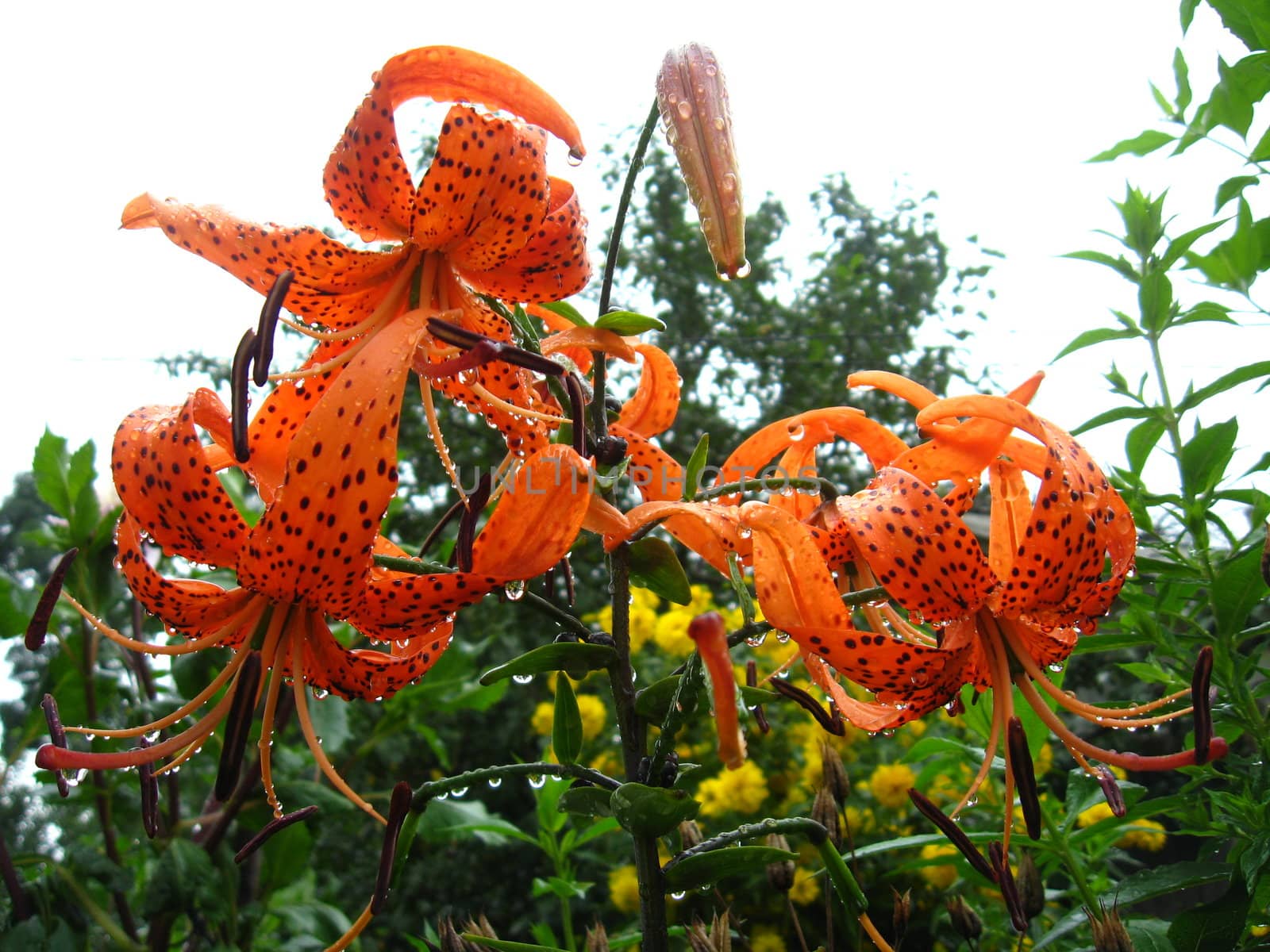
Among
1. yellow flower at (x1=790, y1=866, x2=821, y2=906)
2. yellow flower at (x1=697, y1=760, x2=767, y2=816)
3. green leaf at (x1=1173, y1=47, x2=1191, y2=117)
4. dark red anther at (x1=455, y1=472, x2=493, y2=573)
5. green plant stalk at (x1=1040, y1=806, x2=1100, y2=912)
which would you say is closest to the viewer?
dark red anther at (x1=455, y1=472, x2=493, y2=573)

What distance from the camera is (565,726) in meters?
0.94

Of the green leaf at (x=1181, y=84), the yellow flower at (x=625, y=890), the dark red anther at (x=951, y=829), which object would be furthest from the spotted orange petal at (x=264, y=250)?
the yellow flower at (x=625, y=890)

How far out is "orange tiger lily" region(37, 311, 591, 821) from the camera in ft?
2.36

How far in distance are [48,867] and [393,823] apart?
3.95 ft

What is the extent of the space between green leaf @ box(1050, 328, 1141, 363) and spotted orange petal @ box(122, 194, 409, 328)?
845 millimetres

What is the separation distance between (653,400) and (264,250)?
0.44 metres

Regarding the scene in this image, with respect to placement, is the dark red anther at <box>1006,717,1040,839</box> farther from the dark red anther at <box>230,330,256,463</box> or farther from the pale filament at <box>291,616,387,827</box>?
the dark red anther at <box>230,330,256,463</box>

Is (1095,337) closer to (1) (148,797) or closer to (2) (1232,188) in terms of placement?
(2) (1232,188)

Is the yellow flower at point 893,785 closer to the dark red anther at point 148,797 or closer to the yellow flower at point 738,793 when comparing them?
the yellow flower at point 738,793

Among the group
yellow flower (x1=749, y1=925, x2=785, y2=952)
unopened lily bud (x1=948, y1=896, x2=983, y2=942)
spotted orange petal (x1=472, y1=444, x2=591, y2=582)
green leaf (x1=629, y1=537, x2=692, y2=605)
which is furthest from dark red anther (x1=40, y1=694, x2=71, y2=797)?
yellow flower (x1=749, y1=925, x2=785, y2=952)

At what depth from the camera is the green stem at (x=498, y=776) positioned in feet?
2.61

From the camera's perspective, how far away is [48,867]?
5.25ft

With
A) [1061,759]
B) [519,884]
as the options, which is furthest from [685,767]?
[519,884]

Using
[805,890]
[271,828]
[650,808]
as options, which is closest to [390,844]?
[271,828]
